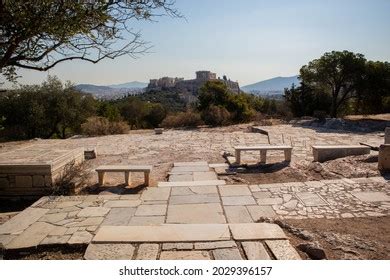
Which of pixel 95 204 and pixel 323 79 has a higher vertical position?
pixel 323 79

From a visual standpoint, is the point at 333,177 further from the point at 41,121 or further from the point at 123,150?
the point at 41,121

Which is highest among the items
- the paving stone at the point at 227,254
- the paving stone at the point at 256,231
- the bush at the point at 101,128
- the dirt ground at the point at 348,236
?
the bush at the point at 101,128

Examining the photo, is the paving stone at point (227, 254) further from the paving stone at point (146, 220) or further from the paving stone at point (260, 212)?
the paving stone at point (146, 220)

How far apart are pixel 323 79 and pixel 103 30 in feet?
58.3

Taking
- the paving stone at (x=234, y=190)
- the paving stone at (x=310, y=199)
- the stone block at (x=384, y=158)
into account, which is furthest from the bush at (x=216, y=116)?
the paving stone at (x=310, y=199)

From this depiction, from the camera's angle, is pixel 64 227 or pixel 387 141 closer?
pixel 64 227

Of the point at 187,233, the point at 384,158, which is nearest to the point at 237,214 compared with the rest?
the point at 187,233

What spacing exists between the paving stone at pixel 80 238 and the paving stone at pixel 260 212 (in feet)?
7.65

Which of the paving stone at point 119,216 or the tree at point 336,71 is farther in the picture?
the tree at point 336,71

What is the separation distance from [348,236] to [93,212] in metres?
3.66

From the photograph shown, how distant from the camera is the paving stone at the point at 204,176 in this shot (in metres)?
7.43

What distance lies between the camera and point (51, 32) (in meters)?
4.24

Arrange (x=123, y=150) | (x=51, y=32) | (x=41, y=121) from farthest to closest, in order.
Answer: (x=41, y=121) < (x=123, y=150) < (x=51, y=32)
